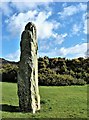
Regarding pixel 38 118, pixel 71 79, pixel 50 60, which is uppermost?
pixel 50 60

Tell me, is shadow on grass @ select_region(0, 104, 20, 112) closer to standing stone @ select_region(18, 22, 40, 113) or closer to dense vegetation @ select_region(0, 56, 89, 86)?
standing stone @ select_region(18, 22, 40, 113)

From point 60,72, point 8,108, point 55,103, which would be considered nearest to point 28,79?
point 8,108

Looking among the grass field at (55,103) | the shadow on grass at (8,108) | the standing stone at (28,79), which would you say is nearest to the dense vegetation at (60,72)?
the grass field at (55,103)

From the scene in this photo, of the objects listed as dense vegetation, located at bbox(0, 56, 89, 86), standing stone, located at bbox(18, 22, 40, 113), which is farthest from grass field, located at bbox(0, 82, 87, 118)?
dense vegetation, located at bbox(0, 56, 89, 86)

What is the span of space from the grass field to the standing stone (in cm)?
61

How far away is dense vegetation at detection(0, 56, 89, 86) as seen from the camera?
1210 inches

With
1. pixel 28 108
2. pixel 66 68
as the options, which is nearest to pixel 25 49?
pixel 28 108

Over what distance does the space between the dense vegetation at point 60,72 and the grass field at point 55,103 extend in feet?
10.7

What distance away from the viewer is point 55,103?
71.2ft

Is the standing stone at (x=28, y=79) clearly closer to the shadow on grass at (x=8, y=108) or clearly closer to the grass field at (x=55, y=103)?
the shadow on grass at (x=8, y=108)

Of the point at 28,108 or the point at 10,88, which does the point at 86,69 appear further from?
the point at 28,108

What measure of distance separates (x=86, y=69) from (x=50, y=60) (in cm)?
518

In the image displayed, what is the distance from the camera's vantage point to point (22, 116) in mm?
18297

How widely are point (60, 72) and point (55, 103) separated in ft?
45.2
